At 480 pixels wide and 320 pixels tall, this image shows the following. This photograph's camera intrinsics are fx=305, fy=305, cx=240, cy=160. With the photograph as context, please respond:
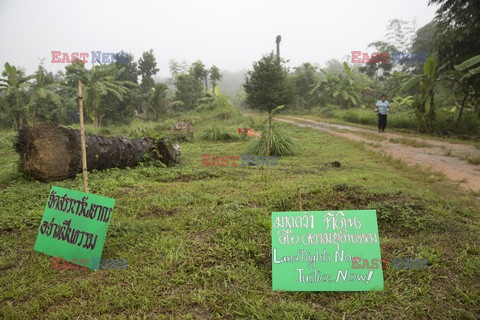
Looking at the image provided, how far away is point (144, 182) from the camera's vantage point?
Result: 4848mm

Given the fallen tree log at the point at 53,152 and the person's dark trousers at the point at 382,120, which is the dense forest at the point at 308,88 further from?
the fallen tree log at the point at 53,152

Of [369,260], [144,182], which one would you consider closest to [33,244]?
[144,182]

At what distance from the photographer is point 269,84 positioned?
16.3 metres

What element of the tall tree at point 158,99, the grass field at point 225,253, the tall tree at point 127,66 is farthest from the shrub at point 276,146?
the tall tree at point 127,66

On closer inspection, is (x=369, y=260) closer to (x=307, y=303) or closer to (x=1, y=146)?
(x=307, y=303)

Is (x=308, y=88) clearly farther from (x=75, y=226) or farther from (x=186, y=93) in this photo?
(x=75, y=226)

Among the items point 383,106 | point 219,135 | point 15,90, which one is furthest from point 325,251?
point 15,90

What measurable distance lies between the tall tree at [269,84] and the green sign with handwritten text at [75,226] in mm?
14197

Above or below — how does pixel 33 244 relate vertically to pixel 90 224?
below

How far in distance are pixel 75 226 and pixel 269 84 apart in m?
14.7

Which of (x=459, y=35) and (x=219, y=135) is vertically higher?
(x=459, y=35)

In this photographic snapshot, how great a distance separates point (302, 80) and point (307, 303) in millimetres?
27788

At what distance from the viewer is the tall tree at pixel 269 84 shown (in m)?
16.2

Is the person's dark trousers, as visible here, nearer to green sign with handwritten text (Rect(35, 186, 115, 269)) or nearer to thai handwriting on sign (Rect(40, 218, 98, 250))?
green sign with handwritten text (Rect(35, 186, 115, 269))
